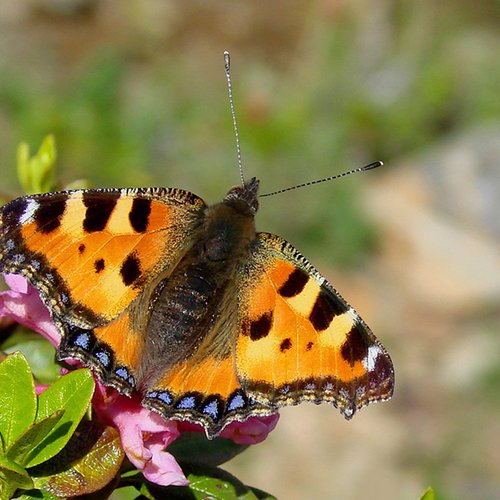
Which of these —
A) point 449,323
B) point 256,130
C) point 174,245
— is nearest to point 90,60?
point 256,130

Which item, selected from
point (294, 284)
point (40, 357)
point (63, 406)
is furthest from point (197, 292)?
point (63, 406)

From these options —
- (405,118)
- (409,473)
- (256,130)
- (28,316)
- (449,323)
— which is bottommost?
(28,316)

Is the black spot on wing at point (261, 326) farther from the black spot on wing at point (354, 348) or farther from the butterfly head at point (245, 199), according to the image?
the butterfly head at point (245, 199)

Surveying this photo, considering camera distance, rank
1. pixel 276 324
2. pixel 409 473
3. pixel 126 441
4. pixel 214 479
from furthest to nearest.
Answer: pixel 409 473 < pixel 276 324 < pixel 214 479 < pixel 126 441

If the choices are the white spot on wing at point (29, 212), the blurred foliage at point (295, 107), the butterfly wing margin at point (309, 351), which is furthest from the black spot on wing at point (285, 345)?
the blurred foliage at point (295, 107)

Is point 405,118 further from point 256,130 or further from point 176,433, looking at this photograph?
point 176,433

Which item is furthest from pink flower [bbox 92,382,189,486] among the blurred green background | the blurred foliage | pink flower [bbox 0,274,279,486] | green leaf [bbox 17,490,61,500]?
the blurred foliage

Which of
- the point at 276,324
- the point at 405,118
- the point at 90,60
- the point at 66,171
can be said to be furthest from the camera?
the point at 90,60
